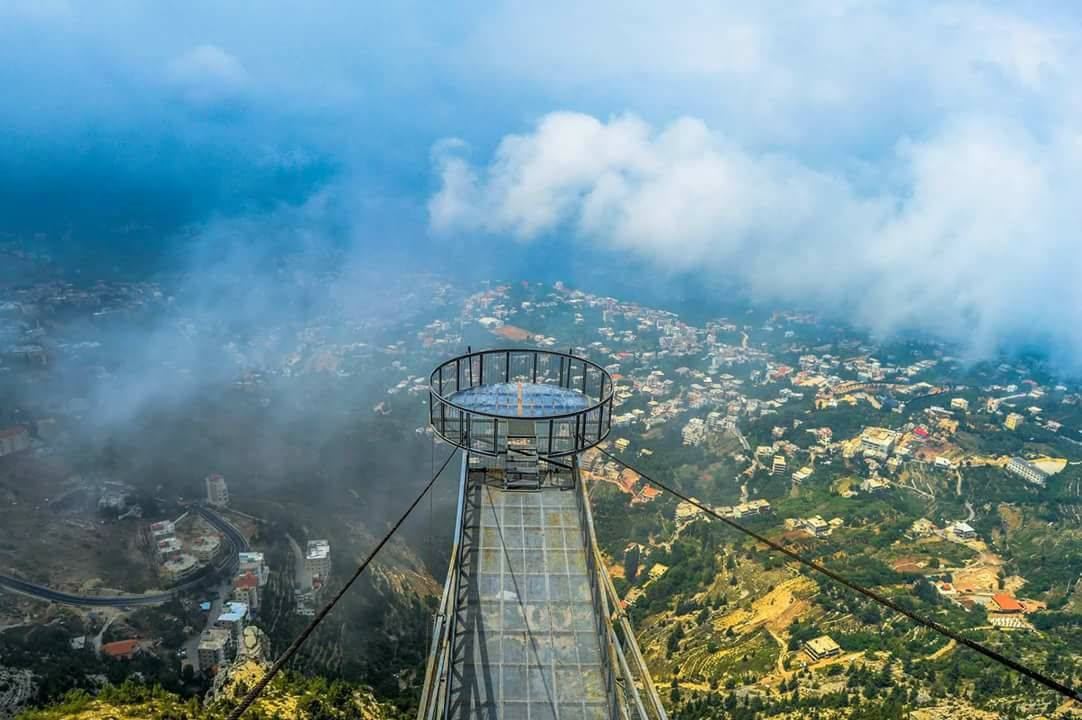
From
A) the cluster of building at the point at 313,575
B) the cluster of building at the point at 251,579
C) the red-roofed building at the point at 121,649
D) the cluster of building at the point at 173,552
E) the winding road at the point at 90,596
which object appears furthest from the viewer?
the cluster of building at the point at 173,552

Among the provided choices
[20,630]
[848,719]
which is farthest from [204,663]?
[848,719]

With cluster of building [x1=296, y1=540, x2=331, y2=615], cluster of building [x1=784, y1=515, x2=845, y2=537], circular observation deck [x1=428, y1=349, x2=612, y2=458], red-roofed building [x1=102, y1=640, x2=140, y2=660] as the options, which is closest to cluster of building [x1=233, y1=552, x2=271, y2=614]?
cluster of building [x1=296, y1=540, x2=331, y2=615]

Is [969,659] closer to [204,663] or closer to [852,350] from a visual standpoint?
[204,663]

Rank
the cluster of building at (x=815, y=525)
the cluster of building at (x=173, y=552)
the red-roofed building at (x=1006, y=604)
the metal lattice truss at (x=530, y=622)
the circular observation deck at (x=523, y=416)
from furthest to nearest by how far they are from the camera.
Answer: the cluster of building at (x=815, y=525) → the cluster of building at (x=173, y=552) → the red-roofed building at (x=1006, y=604) → the circular observation deck at (x=523, y=416) → the metal lattice truss at (x=530, y=622)

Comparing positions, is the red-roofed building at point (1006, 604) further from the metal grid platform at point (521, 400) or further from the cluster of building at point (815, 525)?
the metal grid platform at point (521, 400)

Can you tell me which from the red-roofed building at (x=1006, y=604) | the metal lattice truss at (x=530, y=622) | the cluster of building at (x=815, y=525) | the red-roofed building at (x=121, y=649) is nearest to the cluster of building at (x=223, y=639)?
the red-roofed building at (x=121, y=649)

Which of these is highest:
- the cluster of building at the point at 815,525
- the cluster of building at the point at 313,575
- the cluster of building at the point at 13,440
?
the cluster of building at the point at 13,440

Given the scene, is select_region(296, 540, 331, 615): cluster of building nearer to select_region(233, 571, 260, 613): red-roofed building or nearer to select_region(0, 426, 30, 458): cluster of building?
select_region(233, 571, 260, 613): red-roofed building
